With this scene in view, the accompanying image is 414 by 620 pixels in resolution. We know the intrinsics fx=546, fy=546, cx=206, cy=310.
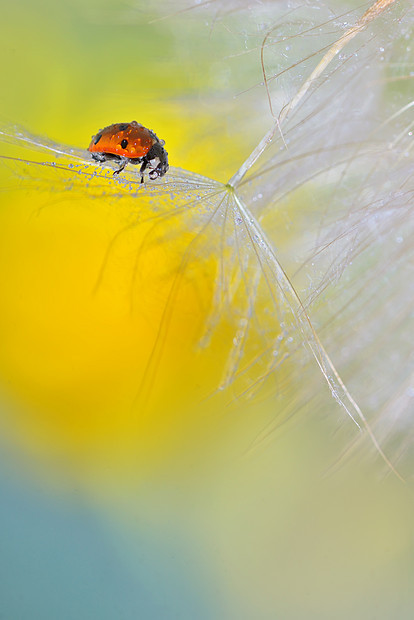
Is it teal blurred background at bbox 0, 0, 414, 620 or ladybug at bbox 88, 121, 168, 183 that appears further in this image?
teal blurred background at bbox 0, 0, 414, 620

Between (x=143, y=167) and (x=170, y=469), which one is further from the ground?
(x=143, y=167)

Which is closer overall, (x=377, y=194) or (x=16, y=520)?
(x=377, y=194)

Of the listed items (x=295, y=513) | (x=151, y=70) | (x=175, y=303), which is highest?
(x=151, y=70)

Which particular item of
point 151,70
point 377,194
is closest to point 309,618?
point 377,194

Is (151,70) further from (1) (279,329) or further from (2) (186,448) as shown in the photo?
(2) (186,448)

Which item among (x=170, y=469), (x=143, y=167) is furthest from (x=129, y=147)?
(x=170, y=469)

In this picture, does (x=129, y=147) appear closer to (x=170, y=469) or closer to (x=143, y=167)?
(x=143, y=167)

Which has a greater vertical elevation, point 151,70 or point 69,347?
point 151,70

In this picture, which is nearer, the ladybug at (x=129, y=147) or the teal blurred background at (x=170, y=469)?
the ladybug at (x=129, y=147)
